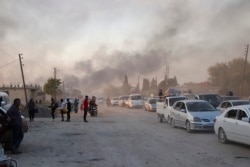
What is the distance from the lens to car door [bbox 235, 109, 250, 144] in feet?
39.2

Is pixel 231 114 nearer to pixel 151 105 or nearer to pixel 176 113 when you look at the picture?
pixel 176 113

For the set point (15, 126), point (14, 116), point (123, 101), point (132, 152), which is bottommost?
point (132, 152)

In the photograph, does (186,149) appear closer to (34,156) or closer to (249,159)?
(249,159)

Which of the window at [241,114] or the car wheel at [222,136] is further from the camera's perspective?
the car wheel at [222,136]

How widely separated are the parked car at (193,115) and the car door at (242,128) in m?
4.76

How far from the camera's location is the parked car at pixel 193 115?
17828mm

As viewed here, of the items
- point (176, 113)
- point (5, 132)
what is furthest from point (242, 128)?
point (176, 113)

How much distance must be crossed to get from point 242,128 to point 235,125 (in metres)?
0.55

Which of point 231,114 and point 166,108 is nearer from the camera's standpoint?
point 231,114

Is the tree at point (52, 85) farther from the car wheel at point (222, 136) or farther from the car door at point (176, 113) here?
the car wheel at point (222, 136)

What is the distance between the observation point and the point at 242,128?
40.3ft

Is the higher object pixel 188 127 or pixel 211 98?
pixel 211 98

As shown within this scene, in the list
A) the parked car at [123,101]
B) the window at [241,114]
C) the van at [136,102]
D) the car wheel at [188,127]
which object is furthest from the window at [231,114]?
the parked car at [123,101]

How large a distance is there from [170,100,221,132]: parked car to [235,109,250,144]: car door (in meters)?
4.76
